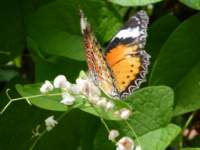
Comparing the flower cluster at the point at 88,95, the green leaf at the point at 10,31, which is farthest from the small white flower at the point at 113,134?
the green leaf at the point at 10,31

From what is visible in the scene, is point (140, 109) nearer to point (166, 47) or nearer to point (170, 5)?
point (166, 47)

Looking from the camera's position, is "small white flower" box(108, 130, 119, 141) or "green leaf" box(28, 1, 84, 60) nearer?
"small white flower" box(108, 130, 119, 141)

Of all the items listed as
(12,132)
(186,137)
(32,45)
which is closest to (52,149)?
(12,132)

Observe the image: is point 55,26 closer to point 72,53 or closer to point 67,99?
point 72,53

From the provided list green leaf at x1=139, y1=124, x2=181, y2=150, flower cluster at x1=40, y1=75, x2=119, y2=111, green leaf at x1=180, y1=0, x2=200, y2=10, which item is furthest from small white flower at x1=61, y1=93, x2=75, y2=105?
green leaf at x1=180, y1=0, x2=200, y2=10

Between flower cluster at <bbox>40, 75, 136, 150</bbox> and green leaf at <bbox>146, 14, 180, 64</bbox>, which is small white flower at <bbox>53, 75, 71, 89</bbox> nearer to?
flower cluster at <bbox>40, 75, 136, 150</bbox>

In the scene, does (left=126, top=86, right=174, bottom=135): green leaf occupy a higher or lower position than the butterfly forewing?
lower

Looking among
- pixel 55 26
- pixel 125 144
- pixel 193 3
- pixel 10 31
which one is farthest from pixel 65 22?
pixel 125 144

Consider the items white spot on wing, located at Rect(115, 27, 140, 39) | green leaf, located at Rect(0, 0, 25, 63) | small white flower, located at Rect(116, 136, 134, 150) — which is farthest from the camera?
green leaf, located at Rect(0, 0, 25, 63)
